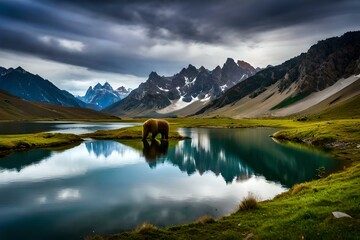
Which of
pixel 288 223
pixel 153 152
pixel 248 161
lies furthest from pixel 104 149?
pixel 288 223

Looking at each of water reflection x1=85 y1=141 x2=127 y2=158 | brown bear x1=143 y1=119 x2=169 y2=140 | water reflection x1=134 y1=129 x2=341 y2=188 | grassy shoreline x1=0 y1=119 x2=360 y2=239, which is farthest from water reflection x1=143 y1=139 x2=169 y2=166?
grassy shoreline x1=0 y1=119 x2=360 y2=239

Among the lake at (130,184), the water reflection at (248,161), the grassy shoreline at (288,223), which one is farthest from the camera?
the water reflection at (248,161)

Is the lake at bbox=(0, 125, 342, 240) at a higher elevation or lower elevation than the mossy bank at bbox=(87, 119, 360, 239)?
lower

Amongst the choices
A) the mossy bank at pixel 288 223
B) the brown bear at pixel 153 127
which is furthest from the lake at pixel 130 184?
the brown bear at pixel 153 127

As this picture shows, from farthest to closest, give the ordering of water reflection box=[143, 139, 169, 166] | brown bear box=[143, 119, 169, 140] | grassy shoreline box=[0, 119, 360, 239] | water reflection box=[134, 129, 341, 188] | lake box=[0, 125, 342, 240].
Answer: brown bear box=[143, 119, 169, 140], water reflection box=[143, 139, 169, 166], water reflection box=[134, 129, 341, 188], lake box=[0, 125, 342, 240], grassy shoreline box=[0, 119, 360, 239]

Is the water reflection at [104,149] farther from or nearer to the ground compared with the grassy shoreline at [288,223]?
nearer to the ground

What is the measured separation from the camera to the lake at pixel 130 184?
86.9 ft

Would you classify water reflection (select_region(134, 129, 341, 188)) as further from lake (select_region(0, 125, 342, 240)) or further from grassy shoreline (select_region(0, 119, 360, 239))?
grassy shoreline (select_region(0, 119, 360, 239))

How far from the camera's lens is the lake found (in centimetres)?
2648

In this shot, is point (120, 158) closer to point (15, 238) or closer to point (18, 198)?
point (18, 198)

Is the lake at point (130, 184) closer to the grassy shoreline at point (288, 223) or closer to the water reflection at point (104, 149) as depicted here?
the water reflection at point (104, 149)

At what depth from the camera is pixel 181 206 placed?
30812 millimetres

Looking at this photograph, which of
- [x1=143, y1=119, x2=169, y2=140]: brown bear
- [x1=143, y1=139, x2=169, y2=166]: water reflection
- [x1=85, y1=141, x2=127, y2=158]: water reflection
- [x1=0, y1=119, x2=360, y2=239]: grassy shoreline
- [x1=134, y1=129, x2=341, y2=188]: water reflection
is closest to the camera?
[x1=0, y1=119, x2=360, y2=239]: grassy shoreline

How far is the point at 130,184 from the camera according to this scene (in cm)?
4125
